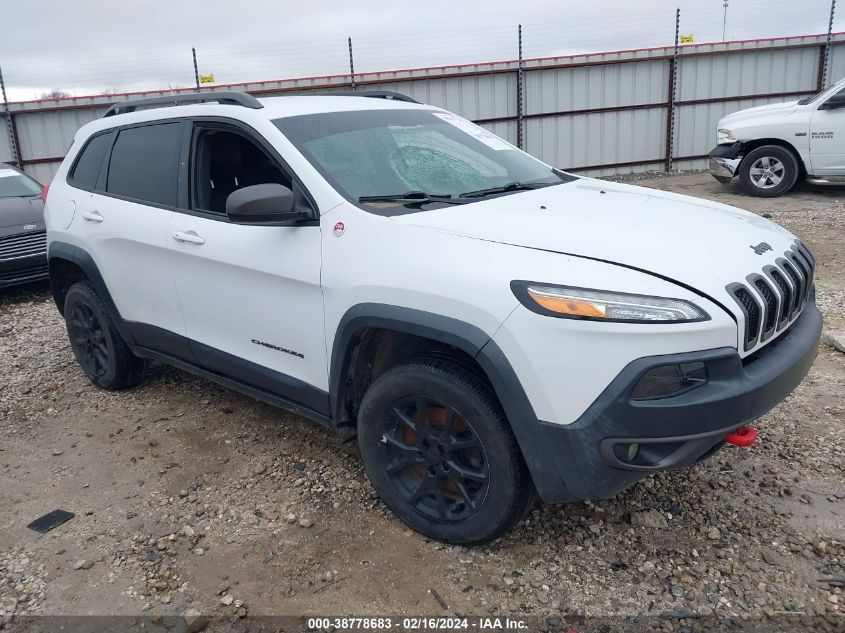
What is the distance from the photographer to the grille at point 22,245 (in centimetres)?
726

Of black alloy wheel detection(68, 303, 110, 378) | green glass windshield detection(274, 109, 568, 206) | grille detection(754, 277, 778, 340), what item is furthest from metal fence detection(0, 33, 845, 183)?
grille detection(754, 277, 778, 340)

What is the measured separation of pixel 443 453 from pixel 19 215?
6760 mm

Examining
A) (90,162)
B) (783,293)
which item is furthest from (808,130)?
(90,162)

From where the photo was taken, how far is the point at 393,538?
302 cm

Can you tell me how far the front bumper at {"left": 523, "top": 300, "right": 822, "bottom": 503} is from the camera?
7.53 ft

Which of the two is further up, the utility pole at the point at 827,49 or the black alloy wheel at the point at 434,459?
the utility pole at the point at 827,49

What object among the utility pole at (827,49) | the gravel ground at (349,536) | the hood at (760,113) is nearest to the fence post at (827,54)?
the utility pole at (827,49)

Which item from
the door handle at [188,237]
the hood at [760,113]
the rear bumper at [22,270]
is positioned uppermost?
the hood at [760,113]

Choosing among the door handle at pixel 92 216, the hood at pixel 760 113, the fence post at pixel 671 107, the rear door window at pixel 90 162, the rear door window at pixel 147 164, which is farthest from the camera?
the fence post at pixel 671 107

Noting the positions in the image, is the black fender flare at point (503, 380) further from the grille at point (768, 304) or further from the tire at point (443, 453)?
the grille at point (768, 304)

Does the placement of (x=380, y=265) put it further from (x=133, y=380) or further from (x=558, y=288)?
(x=133, y=380)

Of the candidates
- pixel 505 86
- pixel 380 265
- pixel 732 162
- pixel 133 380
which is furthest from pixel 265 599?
pixel 505 86

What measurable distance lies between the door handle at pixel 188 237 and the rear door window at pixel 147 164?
243 millimetres

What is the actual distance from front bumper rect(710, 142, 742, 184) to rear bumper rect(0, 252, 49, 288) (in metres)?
9.49
